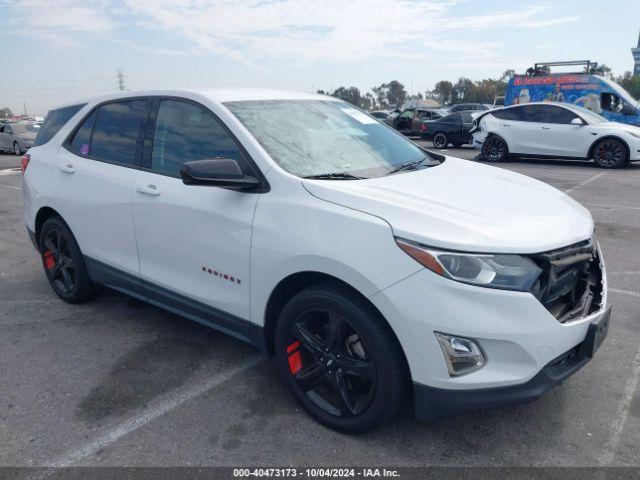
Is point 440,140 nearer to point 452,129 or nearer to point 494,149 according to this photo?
point 452,129

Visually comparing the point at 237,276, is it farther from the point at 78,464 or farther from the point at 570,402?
the point at 570,402

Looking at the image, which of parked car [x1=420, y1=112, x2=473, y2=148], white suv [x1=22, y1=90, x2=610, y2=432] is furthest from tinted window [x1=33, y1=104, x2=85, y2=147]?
parked car [x1=420, y1=112, x2=473, y2=148]

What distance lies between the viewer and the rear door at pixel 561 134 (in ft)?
42.2

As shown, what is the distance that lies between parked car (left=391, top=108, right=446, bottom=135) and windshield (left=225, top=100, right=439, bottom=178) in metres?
18.5

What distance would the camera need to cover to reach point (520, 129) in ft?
45.4

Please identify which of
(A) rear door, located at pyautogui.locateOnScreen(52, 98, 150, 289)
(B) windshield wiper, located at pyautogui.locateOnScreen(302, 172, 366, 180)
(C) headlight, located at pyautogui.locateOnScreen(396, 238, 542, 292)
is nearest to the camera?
(C) headlight, located at pyautogui.locateOnScreen(396, 238, 542, 292)

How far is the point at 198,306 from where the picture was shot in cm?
339

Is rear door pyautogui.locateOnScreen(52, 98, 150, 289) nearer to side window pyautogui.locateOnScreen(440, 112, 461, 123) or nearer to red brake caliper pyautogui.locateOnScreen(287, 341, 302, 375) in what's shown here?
red brake caliper pyautogui.locateOnScreen(287, 341, 302, 375)

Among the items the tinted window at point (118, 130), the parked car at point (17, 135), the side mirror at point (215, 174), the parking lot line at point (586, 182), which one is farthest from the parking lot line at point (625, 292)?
the parked car at point (17, 135)

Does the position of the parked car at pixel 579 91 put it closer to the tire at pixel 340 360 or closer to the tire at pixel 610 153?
the tire at pixel 610 153

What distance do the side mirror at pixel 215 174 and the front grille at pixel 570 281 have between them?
150 cm

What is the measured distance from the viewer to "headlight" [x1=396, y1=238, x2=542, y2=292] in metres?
2.35

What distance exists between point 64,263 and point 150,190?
1593 millimetres

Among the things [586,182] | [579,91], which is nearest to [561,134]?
[586,182]
